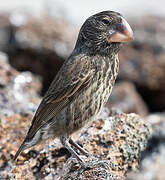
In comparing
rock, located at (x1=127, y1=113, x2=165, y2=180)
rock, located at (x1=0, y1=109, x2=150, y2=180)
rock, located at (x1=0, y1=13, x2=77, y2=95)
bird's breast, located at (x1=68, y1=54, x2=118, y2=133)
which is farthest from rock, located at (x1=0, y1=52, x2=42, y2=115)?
rock, located at (x1=127, y1=113, x2=165, y2=180)

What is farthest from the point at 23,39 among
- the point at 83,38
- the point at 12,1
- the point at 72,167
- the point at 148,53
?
the point at 12,1

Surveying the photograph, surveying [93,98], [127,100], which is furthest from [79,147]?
[127,100]

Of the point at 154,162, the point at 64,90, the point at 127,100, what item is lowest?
the point at 127,100

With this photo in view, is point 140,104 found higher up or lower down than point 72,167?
lower down

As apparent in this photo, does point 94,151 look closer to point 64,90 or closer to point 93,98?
point 93,98

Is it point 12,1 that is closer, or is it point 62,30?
point 62,30

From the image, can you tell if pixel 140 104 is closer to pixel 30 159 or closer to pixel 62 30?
A: pixel 62 30

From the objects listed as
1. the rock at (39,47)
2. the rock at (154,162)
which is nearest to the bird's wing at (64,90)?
the rock at (154,162)

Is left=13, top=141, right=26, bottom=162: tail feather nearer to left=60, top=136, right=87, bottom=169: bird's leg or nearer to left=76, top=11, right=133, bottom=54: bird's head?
left=60, top=136, right=87, bottom=169: bird's leg
